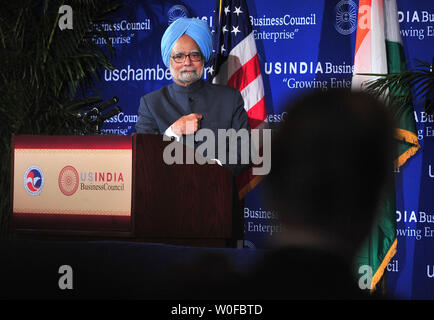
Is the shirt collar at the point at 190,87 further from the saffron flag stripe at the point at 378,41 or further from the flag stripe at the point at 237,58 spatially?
the saffron flag stripe at the point at 378,41

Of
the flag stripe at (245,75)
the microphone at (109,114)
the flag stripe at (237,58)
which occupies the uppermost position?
the flag stripe at (237,58)

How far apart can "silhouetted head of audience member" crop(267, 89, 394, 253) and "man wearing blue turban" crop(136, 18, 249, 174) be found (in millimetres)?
2474

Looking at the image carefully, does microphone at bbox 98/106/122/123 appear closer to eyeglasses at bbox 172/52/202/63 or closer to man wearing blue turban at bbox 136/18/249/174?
man wearing blue turban at bbox 136/18/249/174

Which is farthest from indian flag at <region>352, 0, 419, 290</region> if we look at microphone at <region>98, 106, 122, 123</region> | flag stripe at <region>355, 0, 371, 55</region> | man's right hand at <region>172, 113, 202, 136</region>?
microphone at <region>98, 106, 122, 123</region>

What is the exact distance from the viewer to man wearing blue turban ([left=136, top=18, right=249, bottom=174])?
3.09 metres

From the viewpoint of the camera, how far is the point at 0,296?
3.86 ft

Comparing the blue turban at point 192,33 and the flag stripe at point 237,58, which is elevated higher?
the flag stripe at point 237,58

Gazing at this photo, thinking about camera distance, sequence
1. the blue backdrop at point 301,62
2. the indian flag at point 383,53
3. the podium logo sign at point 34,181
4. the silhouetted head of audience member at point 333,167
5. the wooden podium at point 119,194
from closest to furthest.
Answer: the silhouetted head of audience member at point 333,167, the wooden podium at point 119,194, the podium logo sign at point 34,181, the indian flag at point 383,53, the blue backdrop at point 301,62

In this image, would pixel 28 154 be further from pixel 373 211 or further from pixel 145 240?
pixel 373 211

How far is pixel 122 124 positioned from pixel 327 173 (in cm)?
475

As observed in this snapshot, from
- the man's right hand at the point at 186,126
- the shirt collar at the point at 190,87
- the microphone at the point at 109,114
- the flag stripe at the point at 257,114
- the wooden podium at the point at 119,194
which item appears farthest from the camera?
the flag stripe at the point at 257,114

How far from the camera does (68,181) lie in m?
1.87

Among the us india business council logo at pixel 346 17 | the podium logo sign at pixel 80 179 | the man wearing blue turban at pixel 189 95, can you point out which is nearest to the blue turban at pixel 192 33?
the man wearing blue turban at pixel 189 95

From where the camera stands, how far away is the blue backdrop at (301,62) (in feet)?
14.4
